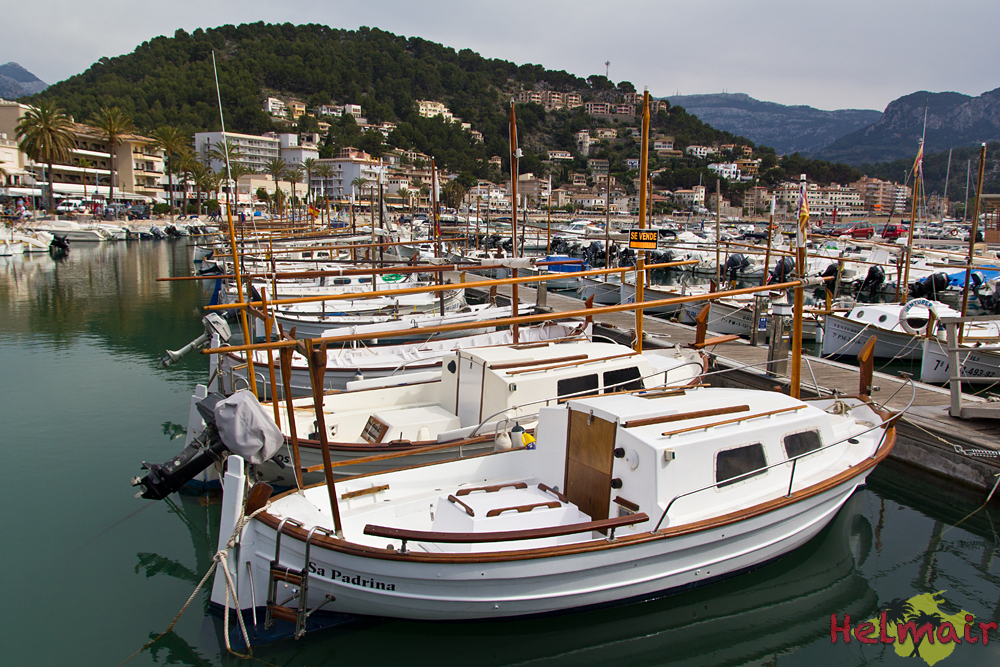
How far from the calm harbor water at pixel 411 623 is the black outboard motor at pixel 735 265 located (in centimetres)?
3606

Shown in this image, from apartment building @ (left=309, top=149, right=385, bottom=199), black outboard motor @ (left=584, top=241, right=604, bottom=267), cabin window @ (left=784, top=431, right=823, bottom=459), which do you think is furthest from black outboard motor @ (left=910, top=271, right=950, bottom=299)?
apartment building @ (left=309, top=149, right=385, bottom=199)

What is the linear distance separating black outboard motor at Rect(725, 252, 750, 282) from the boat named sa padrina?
127ft

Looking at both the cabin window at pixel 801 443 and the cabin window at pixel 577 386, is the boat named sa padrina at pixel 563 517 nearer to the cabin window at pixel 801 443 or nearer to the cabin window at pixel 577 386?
the cabin window at pixel 801 443

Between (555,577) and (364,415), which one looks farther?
(364,415)

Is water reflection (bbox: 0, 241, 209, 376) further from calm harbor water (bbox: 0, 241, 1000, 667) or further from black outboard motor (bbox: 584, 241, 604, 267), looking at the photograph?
black outboard motor (bbox: 584, 241, 604, 267)

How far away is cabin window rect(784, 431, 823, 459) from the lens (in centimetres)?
893

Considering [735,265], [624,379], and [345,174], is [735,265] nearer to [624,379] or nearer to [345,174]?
[624,379]

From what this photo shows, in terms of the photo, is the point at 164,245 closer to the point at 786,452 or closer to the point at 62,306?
the point at 62,306

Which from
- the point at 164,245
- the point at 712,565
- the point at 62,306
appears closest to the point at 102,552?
the point at 712,565

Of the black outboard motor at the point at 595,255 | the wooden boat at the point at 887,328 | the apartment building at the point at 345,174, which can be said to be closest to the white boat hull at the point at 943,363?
the wooden boat at the point at 887,328

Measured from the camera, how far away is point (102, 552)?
32.0 feet

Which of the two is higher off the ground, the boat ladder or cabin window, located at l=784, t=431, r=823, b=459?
cabin window, located at l=784, t=431, r=823, b=459

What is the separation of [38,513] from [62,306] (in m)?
25.1

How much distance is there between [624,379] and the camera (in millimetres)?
12156
